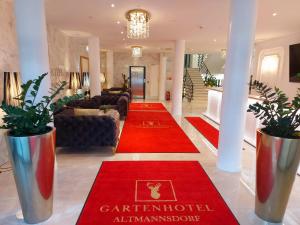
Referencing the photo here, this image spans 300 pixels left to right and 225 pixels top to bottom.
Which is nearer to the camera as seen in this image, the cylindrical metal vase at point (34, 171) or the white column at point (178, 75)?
the cylindrical metal vase at point (34, 171)

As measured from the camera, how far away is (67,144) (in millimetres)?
4250

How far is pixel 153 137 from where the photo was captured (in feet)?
18.4

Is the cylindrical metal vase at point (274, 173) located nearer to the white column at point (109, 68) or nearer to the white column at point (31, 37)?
the white column at point (31, 37)

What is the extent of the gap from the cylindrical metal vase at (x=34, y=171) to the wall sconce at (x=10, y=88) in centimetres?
175

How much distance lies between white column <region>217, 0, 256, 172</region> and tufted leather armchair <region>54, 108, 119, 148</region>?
7.08 feet

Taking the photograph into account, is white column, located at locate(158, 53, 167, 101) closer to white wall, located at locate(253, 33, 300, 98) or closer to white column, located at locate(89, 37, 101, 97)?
white column, located at locate(89, 37, 101, 97)

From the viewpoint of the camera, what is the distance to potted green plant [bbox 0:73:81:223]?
6.97 feet

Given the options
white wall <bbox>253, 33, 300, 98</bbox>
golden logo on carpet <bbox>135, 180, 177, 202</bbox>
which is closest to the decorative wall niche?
white wall <bbox>253, 33, 300, 98</bbox>

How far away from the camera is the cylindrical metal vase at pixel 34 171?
214cm

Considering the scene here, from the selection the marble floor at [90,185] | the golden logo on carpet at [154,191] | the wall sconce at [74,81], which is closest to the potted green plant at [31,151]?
the marble floor at [90,185]

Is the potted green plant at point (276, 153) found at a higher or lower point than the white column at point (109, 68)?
lower

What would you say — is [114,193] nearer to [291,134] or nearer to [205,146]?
[291,134]

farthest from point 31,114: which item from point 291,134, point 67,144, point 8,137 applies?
point 291,134

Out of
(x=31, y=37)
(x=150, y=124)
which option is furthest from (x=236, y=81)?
(x=150, y=124)
